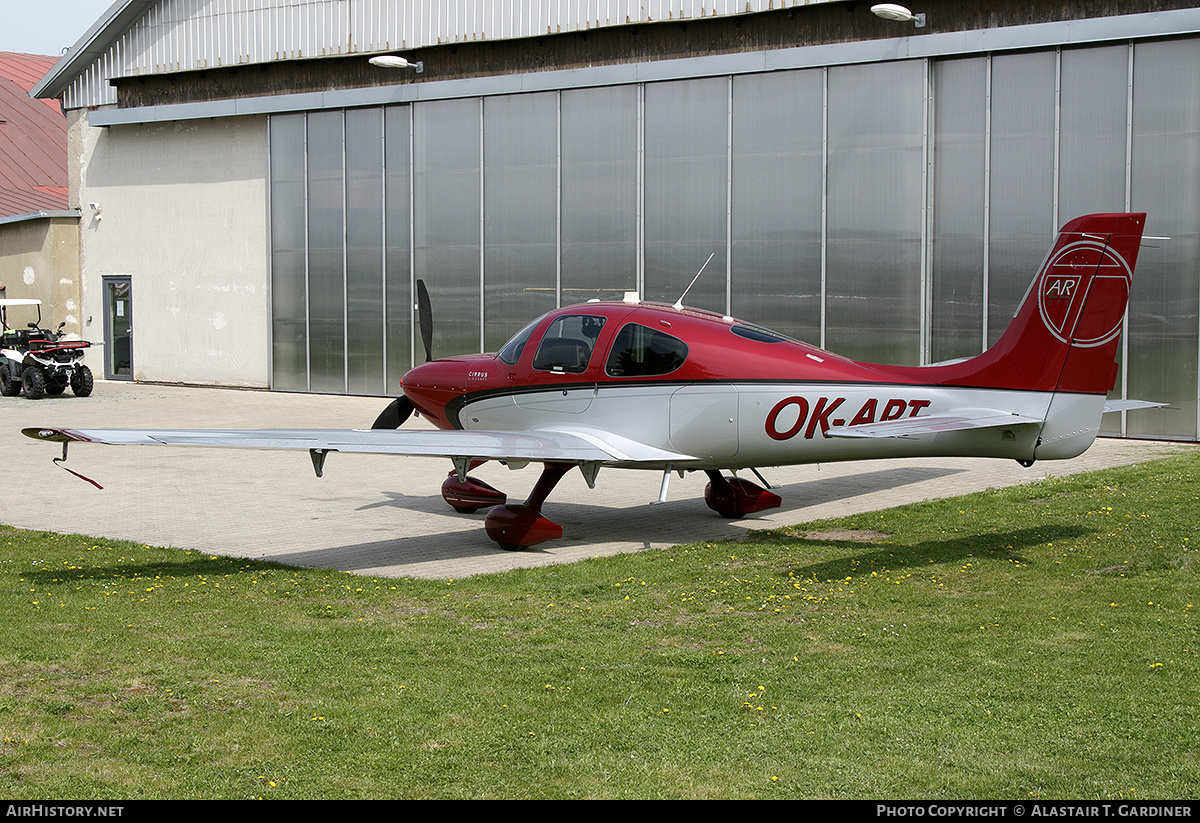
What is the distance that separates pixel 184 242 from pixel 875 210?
1784 cm

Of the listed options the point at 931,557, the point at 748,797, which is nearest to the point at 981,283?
the point at 931,557

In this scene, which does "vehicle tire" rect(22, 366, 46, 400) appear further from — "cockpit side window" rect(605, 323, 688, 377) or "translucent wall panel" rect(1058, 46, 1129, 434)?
"translucent wall panel" rect(1058, 46, 1129, 434)

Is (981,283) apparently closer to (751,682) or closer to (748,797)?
(751,682)

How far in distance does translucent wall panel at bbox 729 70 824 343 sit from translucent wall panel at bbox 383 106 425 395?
7.85 metres

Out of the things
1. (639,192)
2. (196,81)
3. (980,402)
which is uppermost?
(196,81)

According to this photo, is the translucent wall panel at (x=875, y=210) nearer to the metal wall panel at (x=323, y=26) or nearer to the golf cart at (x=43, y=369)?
the metal wall panel at (x=323, y=26)

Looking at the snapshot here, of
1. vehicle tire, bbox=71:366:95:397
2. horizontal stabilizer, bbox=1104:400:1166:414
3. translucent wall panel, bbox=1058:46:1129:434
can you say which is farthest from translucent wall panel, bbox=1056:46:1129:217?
vehicle tire, bbox=71:366:95:397

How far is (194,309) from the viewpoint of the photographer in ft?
98.5

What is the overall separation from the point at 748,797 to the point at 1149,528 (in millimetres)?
7303

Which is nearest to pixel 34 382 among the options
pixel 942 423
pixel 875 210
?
pixel 875 210

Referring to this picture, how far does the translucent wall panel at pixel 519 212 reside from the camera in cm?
2438

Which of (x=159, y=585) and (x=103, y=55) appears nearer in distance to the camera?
(x=159, y=585)

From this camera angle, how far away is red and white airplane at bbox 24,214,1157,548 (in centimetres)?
935
